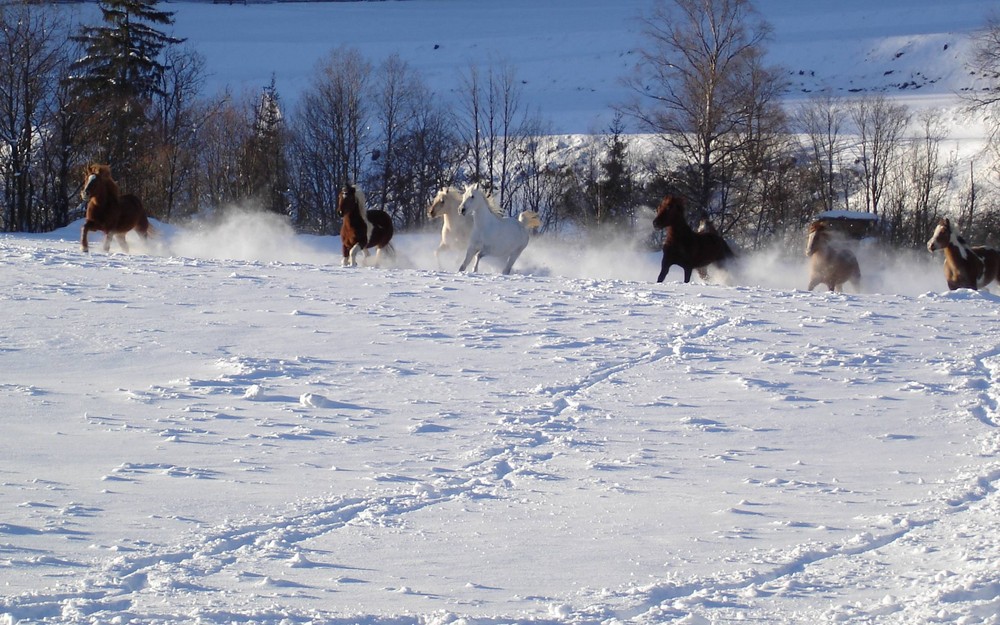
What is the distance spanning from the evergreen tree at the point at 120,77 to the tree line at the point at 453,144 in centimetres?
8

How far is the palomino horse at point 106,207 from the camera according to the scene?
1678 centimetres

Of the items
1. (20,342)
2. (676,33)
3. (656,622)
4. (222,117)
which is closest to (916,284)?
(676,33)

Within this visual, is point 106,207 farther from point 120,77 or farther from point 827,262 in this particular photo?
point 120,77

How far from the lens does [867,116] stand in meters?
42.7

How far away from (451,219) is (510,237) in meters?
0.99

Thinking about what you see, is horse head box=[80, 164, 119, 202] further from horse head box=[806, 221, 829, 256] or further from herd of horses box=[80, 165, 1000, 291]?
horse head box=[806, 221, 829, 256]

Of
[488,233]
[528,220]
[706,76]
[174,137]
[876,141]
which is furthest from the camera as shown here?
[876,141]

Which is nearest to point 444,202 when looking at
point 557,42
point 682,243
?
point 682,243

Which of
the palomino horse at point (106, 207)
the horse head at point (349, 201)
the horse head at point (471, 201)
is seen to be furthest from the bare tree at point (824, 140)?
the palomino horse at point (106, 207)

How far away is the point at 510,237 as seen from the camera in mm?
17250

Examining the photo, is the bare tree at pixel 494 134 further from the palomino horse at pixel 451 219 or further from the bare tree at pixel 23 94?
the palomino horse at pixel 451 219

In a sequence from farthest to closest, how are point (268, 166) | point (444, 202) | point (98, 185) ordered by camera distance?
point (268, 166) → point (444, 202) → point (98, 185)

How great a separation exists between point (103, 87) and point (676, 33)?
2035cm

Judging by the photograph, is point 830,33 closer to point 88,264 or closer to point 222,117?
point 222,117
